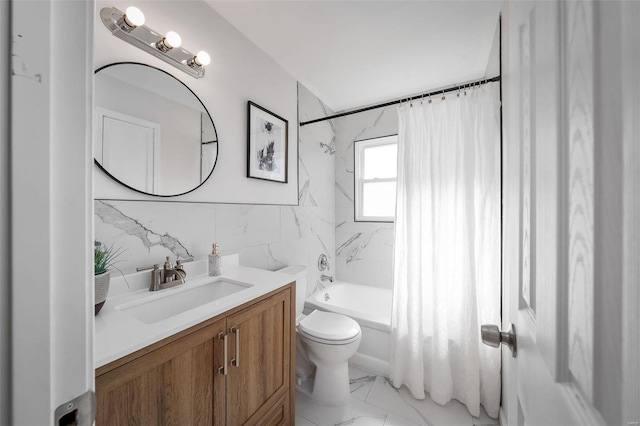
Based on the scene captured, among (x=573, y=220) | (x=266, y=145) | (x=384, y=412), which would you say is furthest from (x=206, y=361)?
(x=266, y=145)

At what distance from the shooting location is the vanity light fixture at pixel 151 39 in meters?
1.08

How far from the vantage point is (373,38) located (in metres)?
1.70

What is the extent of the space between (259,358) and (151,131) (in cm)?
125

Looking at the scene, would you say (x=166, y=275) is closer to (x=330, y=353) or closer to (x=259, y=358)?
(x=259, y=358)

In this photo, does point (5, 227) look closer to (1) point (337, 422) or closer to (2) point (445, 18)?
(1) point (337, 422)

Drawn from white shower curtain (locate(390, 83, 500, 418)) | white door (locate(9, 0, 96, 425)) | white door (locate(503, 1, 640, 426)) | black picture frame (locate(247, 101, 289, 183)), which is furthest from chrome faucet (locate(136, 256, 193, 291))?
white shower curtain (locate(390, 83, 500, 418))

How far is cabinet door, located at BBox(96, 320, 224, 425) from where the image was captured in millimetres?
674

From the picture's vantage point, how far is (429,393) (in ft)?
5.78

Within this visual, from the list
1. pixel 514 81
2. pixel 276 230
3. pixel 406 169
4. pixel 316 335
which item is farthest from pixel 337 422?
pixel 514 81

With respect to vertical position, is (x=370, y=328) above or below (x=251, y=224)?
below

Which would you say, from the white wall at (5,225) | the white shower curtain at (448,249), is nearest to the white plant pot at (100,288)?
the white wall at (5,225)

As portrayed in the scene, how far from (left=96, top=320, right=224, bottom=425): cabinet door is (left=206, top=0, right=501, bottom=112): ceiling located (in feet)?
5.97

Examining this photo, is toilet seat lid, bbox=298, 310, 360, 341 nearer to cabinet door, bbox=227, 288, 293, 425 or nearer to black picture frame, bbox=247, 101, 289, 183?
cabinet door, bbox=227, 288, 293, 425

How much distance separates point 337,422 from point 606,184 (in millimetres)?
1883
